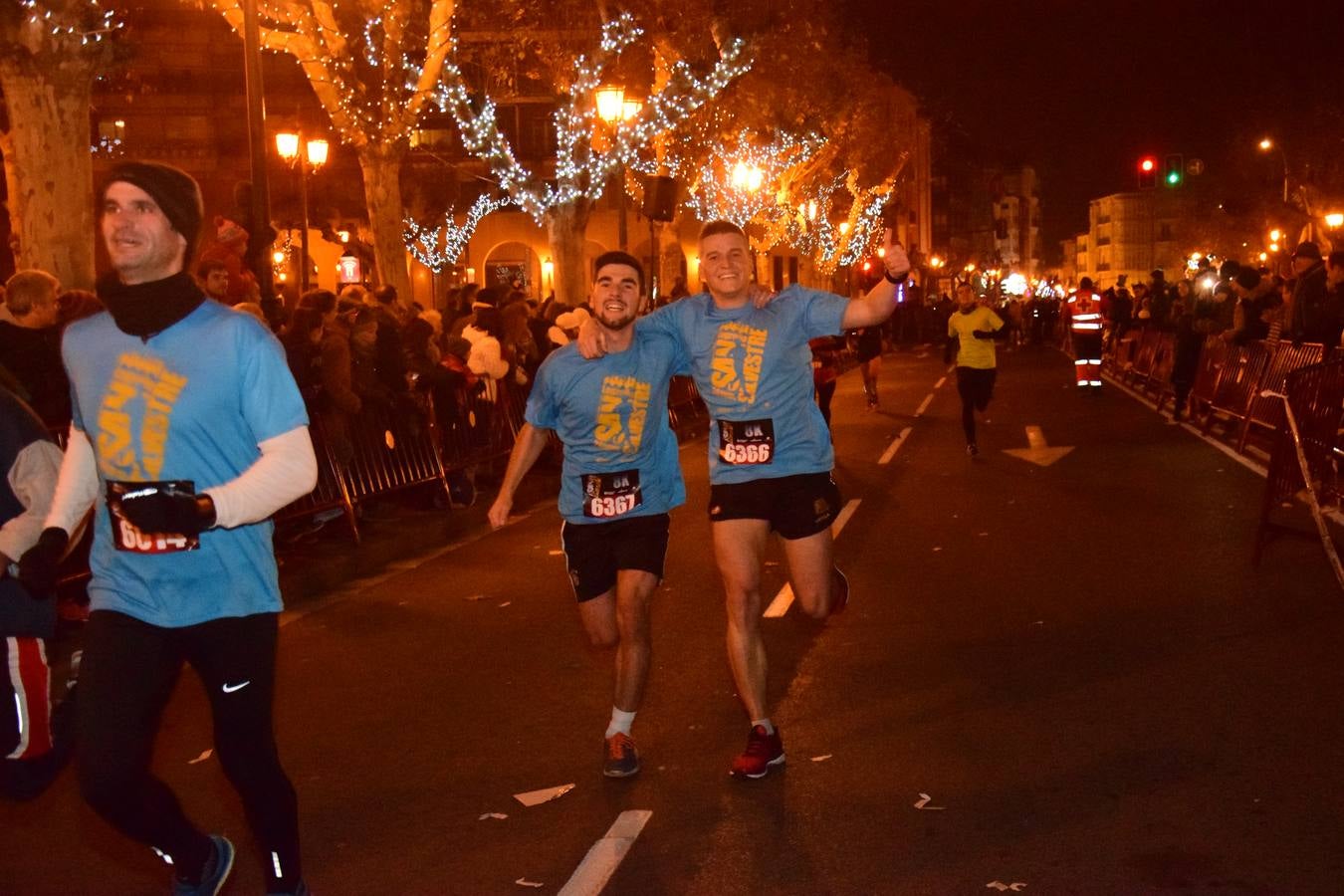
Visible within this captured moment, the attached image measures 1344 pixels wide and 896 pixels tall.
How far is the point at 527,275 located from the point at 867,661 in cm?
4836

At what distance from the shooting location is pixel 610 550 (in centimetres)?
597

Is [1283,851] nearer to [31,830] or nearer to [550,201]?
[31,830]

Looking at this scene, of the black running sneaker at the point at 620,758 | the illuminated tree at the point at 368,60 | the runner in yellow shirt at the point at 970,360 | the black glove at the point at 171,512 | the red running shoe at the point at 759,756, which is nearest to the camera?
the black glove at the point at 171,512

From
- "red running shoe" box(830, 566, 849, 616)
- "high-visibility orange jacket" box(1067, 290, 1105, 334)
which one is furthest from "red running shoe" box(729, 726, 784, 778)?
"high-visibility orange jacket" box(1067, 290, 1105, 334)

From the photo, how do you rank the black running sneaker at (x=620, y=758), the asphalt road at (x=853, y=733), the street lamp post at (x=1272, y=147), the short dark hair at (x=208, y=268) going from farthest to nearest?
the street lamp post at (x=1272, y=147), the short dark hair at (x=208, y=268), the black running sneaker at (x=620, y=758), the asphalt road at (x=853, y=733)

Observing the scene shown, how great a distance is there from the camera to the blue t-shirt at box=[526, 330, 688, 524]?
19.4 feet

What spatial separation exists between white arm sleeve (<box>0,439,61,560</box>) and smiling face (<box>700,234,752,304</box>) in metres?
2.45

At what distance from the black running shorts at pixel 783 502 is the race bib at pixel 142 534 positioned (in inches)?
98.0

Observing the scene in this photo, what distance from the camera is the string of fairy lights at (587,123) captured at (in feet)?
90.6

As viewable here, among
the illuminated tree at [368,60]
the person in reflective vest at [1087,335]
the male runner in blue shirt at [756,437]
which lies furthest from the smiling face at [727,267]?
the person in reflective vest at [1087,335]

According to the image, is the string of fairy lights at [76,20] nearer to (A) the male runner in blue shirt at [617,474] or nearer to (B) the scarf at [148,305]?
(A) the male runner in blue shirt at [617,474]

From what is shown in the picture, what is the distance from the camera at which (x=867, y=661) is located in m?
7.73

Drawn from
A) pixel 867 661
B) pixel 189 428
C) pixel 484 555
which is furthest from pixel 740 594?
pixel 484 555

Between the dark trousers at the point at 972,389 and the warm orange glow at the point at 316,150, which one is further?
the warm orange glow at the point at 316,150
